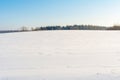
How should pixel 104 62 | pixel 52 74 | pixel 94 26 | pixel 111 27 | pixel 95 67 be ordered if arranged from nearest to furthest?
pixel 52 74 → pixel 95 67 → pixel 104 62 → pixel 111 27 → pixel 94 26

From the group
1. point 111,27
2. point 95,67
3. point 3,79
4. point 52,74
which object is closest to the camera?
point 3,79

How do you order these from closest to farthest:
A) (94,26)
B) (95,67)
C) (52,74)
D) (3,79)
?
(3,79)
(52,74)
(95,67)
(94,26)

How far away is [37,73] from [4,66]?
1.30 meters

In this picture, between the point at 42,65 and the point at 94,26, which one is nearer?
the point at 42,65

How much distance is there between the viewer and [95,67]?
18.2 feet

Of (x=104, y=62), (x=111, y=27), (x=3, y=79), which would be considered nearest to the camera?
(x=3, y=79)

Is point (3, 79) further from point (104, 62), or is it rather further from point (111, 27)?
point (111, 27)

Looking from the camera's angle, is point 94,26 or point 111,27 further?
point 94,26

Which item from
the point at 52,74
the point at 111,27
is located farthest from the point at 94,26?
the point at 52,74

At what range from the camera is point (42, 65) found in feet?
18.9

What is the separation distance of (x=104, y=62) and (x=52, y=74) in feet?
6.96

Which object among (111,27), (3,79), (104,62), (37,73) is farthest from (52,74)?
(111,27)

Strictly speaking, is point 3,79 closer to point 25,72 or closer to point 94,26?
point 25,72

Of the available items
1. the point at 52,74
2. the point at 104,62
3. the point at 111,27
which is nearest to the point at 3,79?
the point at 52,74
